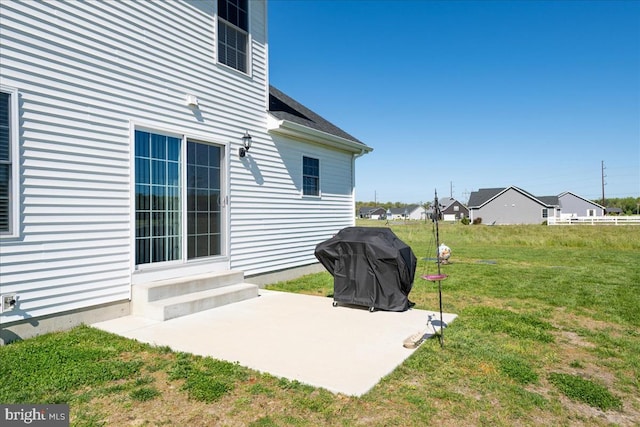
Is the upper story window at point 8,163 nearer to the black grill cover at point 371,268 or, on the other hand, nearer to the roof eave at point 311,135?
the black grill cover at point 371,268

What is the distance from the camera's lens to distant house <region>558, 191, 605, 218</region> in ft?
167

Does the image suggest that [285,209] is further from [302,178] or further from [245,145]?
[245,145]

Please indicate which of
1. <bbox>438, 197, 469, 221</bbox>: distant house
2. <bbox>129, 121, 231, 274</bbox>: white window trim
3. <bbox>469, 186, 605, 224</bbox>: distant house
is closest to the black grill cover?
<bbox>129, 121, 231, 274</bbox>: white window trim

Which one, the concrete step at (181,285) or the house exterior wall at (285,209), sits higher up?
the house exterior wall at (285,209)

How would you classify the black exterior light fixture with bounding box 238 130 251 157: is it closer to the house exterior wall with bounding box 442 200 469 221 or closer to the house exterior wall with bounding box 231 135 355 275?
the house exterior wall with bounding box 231 135 355 275

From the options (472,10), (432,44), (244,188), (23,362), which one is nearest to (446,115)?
(432,44)

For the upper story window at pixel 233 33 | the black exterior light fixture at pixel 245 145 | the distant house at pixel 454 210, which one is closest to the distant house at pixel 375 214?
the distant house at pixel 454 210

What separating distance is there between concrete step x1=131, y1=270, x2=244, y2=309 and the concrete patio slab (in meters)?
0.31

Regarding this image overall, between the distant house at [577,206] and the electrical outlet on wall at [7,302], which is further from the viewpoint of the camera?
the distant house at [577,206]

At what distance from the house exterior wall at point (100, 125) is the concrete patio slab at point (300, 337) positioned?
0.83m

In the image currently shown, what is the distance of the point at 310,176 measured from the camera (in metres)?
8.86

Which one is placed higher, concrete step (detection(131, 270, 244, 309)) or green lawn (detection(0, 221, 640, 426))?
concrete step (detection(131, 270, 244, 309))

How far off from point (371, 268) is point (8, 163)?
449cm

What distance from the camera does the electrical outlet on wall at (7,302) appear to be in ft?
12.3
